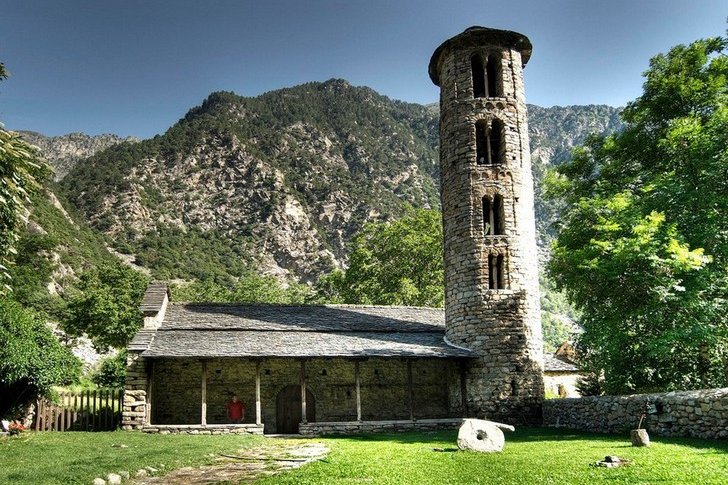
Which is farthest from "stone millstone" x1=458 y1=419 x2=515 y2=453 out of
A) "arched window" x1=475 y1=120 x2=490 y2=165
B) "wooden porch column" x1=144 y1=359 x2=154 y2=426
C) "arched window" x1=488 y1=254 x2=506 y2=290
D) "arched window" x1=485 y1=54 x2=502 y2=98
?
"arched window" x1=485 y1=54 x2=502 y2=98

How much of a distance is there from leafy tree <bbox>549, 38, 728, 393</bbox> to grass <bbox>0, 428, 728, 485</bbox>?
12.8 ft

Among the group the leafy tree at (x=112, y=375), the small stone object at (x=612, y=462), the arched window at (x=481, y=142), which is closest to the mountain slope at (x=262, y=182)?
the leafy tree at (x=112, y=375)

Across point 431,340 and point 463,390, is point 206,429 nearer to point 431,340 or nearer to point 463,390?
point 431,340

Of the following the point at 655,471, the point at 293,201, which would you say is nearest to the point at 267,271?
the point at 293,201

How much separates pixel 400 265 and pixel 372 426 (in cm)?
2059

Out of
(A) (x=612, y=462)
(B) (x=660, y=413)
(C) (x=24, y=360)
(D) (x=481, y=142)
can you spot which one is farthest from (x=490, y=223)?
(C) (x=24, y=360)

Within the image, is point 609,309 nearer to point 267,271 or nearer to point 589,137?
point 589,137

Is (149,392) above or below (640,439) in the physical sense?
above

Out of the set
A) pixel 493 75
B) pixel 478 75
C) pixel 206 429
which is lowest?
pixel 206 429

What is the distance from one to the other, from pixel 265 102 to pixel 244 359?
12460cm

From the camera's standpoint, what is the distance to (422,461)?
10195mm

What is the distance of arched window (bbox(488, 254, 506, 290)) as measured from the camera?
2125cm

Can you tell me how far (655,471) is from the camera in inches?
314

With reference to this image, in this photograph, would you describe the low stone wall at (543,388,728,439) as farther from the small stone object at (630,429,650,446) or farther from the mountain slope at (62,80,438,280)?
the mountain slope at (62,80,438,280)
